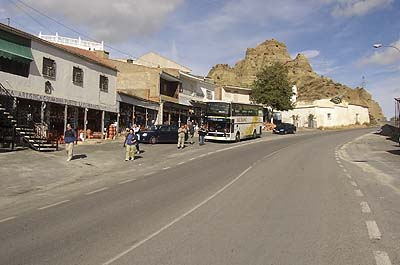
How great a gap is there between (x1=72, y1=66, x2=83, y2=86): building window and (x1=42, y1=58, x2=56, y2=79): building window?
2.47 m

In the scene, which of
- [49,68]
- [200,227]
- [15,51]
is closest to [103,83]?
[49,68]

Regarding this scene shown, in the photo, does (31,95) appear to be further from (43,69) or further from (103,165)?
(103,165)

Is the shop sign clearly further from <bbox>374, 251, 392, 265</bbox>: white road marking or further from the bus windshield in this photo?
<bbox>374, 251, 392, 265</bbox>: white road marking

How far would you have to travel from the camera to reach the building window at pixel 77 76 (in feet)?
103

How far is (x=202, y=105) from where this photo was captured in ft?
189

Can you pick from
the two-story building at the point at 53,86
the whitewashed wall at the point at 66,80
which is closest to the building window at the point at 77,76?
the two-story building at the point at 53,86

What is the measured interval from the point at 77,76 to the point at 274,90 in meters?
40.4

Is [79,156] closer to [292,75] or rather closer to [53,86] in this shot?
[53,86]

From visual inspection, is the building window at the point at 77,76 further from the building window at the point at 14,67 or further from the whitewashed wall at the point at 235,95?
the whitewashed wall at the point at 235,95

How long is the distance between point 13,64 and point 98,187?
14.3m

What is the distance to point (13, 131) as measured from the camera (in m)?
23.3

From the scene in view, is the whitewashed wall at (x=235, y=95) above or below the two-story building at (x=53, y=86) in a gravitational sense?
above

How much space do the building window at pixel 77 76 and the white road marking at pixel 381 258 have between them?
27.8 meters

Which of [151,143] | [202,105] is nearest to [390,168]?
[151,143]
